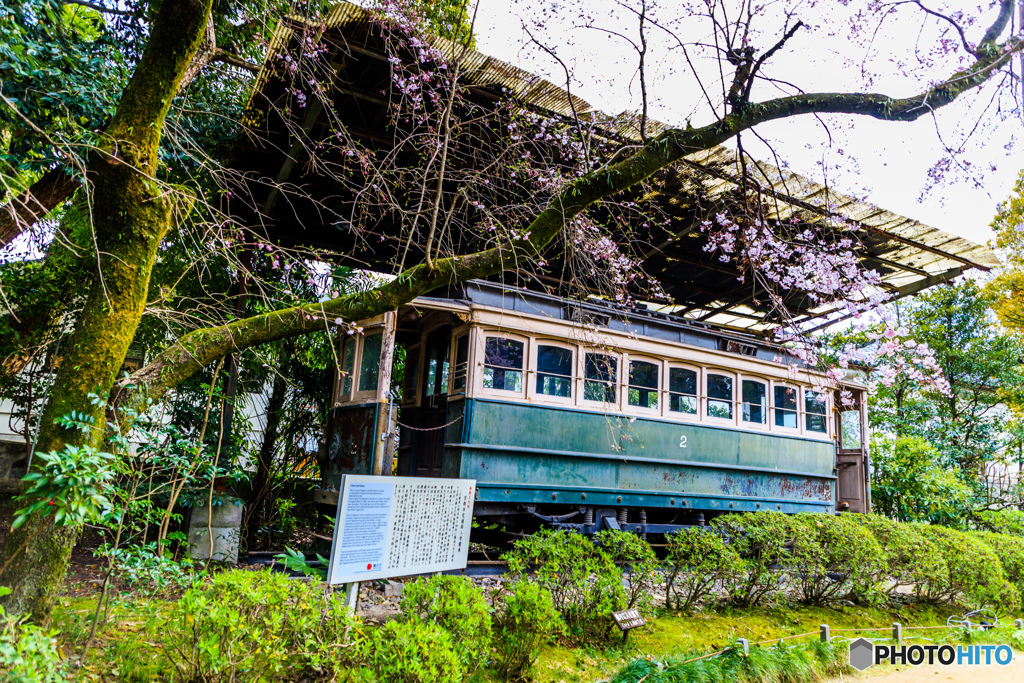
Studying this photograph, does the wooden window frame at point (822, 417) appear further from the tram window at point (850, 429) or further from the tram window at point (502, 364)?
the tram window at point (502, 364)

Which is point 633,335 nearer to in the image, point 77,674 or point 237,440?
point 237,440

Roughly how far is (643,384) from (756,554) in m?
2.19

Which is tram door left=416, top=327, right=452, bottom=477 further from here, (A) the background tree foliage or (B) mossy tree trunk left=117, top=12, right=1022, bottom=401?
(A) the background tree foliage

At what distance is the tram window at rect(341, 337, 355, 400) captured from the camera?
6910 millimetres

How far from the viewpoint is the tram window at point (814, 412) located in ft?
29.6

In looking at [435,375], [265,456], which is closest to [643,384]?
[435,375]

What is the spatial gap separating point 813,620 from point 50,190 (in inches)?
306

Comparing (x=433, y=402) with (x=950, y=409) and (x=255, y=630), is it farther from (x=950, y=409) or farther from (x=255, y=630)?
(x=950, y=409)

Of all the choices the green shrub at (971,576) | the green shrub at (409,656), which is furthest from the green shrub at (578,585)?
the green shrub at (971,576)

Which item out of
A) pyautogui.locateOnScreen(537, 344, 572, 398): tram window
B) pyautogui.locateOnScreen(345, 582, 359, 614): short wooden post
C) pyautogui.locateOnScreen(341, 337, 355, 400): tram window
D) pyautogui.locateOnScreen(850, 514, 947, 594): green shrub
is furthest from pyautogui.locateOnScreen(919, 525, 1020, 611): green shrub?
pyautogui.locateOnScreen(341, 337, 355, 400): tram window

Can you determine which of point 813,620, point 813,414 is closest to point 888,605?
point 813,620

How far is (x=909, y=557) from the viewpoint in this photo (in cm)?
631

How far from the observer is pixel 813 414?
905 cm

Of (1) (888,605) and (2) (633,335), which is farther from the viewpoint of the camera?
(2) (633,335)
